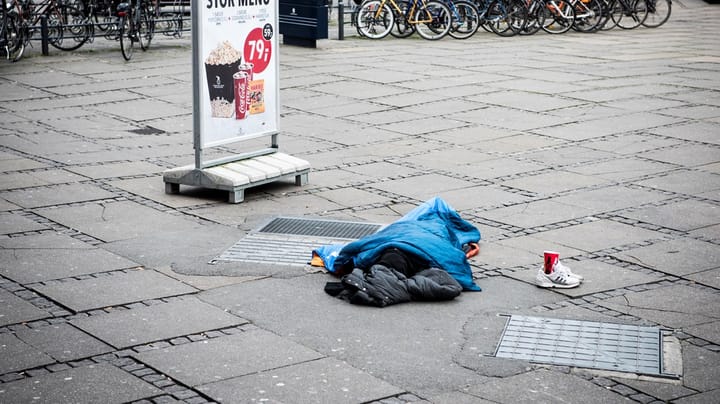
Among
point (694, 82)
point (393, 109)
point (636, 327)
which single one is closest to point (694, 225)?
point (636, 327)

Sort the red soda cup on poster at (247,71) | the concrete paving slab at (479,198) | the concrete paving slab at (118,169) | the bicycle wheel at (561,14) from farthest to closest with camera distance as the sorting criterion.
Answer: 1. the bicycle wheel at (561,14)
2. the concrete paving slab at (118,169)
3. the red soda cup on poster at (247,71)
4. the concrete paving slab at (479,198)

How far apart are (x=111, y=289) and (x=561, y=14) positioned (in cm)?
1781

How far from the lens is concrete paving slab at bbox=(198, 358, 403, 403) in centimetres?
497

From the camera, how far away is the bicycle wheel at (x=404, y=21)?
2133cm

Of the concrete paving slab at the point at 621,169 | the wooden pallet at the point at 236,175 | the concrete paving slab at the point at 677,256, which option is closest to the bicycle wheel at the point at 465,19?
the concrete paving slab at the point at 621,169

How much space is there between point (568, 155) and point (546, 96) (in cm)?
368

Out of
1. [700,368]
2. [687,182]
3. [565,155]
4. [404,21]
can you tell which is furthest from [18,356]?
[404,21]

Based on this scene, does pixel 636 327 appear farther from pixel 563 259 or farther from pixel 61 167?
pixel 61 167

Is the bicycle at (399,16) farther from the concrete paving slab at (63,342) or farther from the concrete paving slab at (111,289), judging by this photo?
the concrete paving slab at (63,342)

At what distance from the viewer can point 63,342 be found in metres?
5.63

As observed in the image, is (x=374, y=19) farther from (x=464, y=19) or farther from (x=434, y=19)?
(x=464, y=19)

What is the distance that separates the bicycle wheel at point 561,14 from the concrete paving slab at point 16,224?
16.4 meters

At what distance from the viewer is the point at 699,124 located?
12531 mm

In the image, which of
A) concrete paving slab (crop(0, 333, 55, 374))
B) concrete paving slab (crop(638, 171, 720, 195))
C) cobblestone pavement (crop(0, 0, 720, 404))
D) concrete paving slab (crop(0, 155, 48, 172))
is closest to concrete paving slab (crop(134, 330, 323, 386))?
cobblestone pavement (crop(0, 0, 720, 404))
